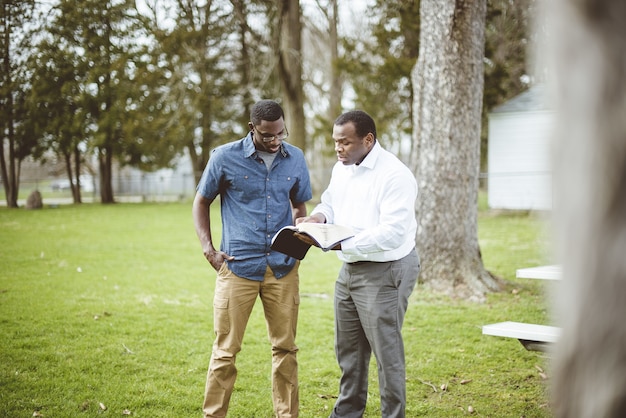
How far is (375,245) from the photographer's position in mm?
3922

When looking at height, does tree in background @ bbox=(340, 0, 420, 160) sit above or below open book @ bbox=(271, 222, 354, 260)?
above

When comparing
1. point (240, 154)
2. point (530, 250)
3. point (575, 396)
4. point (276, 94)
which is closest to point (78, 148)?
point (276, 94)

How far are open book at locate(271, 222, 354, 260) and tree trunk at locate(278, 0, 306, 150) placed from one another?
Result: 65.2 ft

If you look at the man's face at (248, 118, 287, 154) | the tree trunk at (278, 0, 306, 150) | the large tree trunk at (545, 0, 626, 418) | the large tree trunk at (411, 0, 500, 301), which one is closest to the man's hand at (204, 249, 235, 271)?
the man's face at (248, 118, 287, 154)

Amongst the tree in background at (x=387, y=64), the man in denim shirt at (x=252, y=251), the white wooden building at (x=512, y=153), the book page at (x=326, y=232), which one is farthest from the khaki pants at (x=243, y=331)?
the white wooden building at (x=512, y=153)

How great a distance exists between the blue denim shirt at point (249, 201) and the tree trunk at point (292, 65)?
63.7 feet

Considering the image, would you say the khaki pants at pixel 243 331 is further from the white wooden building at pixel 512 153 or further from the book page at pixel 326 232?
Answer: the white wooden building at pixel 512 153

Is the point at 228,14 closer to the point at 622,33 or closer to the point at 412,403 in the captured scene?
the point at 412,403

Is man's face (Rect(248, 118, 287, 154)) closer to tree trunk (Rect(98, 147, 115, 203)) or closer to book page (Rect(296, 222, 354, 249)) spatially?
book page (Rect(296, 222, 354, 249))

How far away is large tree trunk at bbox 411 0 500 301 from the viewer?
867 cm

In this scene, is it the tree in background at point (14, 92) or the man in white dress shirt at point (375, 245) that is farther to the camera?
the tree in background at point (14, 92)

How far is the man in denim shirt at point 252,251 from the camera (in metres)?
4.33

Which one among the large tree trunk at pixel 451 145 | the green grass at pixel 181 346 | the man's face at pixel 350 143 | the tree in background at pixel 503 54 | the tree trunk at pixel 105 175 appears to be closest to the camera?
the man's face at pixel 350 143

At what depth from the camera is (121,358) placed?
6.28m
